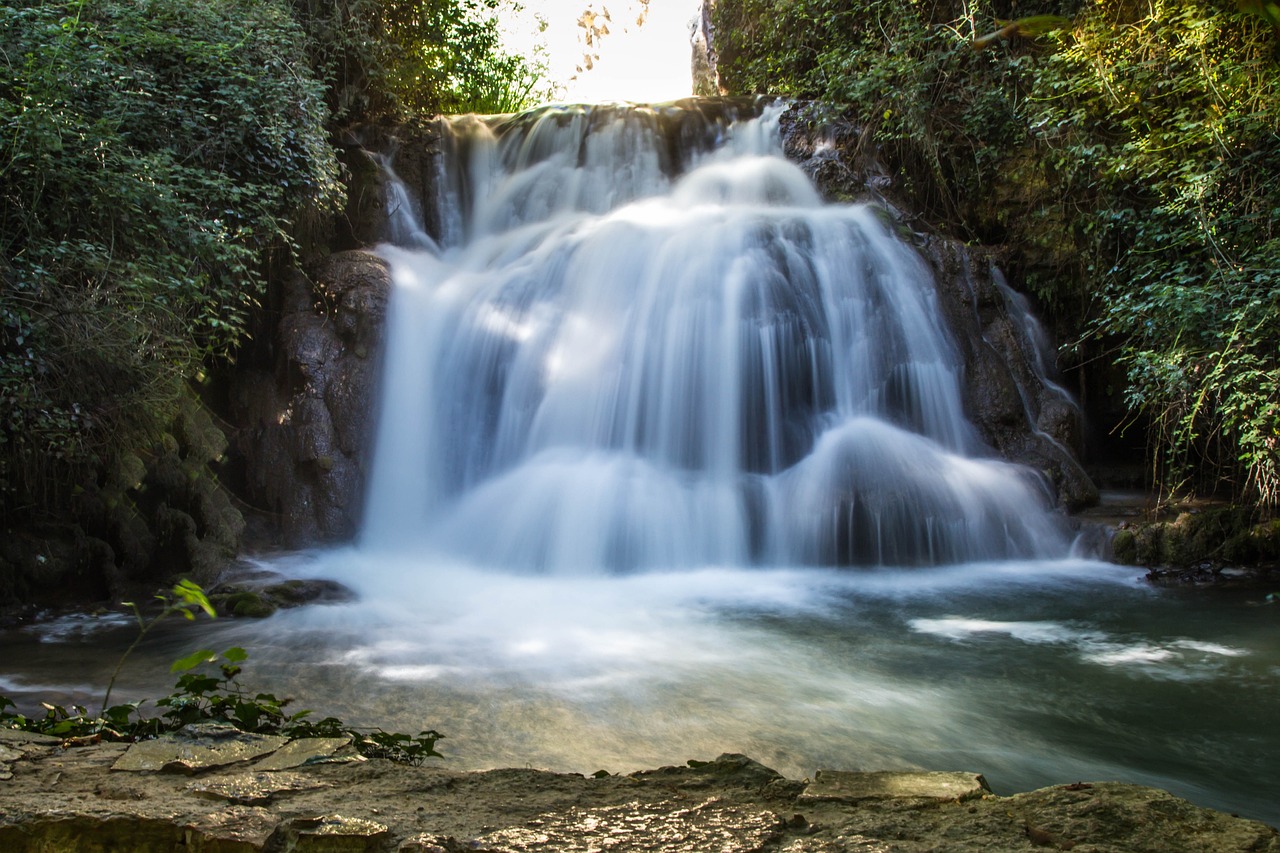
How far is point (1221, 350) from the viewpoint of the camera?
7.01 m

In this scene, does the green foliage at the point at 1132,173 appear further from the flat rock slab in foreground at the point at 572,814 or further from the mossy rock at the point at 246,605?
the mossy rock at the point at 246,605

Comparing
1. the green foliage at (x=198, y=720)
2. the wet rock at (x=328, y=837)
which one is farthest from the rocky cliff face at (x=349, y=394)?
the wet rock at (x=328, y=837)

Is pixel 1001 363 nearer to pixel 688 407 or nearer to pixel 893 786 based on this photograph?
pixel 688 407

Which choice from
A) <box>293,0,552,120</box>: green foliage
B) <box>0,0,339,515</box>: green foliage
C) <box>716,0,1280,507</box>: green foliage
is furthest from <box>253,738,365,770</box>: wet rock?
<box>293,0,552,120</box>: green foliage

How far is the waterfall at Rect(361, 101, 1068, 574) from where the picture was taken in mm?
7809

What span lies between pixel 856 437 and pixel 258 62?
Answer: 22.0 ft

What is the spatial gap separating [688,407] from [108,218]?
4.87m

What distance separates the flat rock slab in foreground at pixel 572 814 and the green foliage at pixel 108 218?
14.1 feet

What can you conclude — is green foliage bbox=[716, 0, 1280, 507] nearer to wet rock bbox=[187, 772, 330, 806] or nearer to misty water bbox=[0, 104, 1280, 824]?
misty water bbox=[0, 104, 1280, 824]

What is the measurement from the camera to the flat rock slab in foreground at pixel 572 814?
176 cm

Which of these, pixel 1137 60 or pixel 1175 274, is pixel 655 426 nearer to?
pixel 1175 274

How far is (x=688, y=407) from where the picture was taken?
28.8 feet

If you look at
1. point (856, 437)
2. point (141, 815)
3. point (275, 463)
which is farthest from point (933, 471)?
point (141, 815)

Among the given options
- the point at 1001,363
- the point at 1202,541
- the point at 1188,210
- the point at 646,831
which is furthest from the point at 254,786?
the point at 1001,363
